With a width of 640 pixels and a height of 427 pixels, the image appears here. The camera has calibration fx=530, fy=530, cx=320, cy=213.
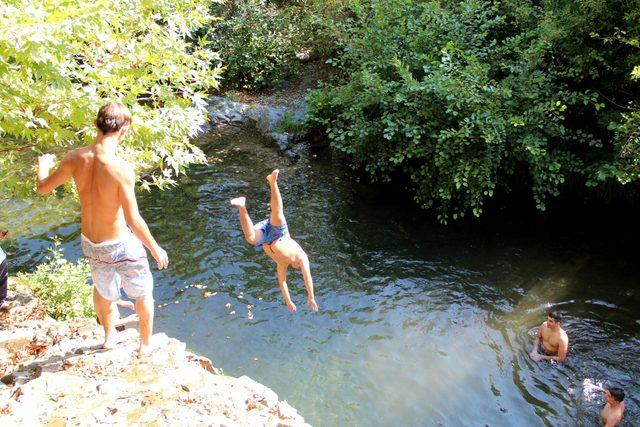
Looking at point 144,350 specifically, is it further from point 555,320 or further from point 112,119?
point 555,320

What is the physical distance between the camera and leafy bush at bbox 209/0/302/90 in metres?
17.0

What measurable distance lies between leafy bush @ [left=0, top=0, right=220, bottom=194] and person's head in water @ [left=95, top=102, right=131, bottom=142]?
531 mm

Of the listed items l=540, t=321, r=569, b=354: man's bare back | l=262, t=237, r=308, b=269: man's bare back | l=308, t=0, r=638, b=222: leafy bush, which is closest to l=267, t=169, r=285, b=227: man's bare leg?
l=262, t=237, r=308, b=269: man's bare back

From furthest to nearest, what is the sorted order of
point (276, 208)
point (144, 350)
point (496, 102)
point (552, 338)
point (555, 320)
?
point (496, 102)
point (552, 338)
point (555, 320)
point (276, 208)
point (144, 350)

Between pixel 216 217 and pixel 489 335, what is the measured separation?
5.95 meters

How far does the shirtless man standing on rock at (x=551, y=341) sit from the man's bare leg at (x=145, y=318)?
535 cm

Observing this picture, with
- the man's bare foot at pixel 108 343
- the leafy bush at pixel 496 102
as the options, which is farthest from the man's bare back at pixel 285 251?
the leafy bush at pixel 496 102

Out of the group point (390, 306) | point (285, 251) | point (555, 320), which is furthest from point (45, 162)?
point (555, 320)

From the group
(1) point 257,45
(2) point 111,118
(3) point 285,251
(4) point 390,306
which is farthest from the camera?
(1) point 257,45

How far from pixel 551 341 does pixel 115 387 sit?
19.2ft

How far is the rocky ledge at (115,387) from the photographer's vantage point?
4.12 m

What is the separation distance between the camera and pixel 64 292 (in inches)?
273

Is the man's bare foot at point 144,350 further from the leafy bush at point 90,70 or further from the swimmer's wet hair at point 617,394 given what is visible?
the swimmer's wet hair at point 617,394

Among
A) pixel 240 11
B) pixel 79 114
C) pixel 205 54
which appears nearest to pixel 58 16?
pixel 79 114
